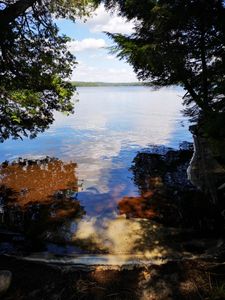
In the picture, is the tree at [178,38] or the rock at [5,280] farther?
the tree at [178,38]

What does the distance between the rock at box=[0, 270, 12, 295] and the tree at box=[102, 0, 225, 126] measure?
26.2ft

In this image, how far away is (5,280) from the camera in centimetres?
564

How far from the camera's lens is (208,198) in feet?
34.6

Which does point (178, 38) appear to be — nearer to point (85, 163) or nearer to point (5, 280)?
point (85, 163)

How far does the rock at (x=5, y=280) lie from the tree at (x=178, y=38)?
798 centimetres

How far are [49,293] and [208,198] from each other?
253 inches

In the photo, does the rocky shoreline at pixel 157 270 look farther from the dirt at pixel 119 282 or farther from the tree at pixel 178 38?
the tree at pixel 178 38

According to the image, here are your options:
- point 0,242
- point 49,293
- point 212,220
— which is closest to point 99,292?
point 49,293

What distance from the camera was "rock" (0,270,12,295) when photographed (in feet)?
18.2

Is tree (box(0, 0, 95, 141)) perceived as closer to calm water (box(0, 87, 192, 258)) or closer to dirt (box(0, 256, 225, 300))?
calm water (box(0, 87, 192, 258))

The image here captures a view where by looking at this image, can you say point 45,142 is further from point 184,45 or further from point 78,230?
point 78,230

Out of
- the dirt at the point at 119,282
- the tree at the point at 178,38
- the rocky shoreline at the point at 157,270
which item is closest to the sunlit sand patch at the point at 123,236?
the rocky shoreline at the point at 157,270

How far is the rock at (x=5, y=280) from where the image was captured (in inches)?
218

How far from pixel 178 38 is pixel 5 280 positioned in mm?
11477
